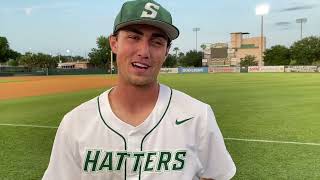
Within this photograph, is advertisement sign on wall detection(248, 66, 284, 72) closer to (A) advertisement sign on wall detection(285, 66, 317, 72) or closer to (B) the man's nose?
(A) advertisement sign on wall detection(285, 66, 317, 72)

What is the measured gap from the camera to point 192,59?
12231 cm

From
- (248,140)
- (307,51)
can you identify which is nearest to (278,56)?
(307,51)

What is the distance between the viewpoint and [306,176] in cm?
605

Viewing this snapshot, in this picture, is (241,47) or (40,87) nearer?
(40,87)

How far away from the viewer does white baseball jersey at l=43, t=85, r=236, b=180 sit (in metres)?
1.92

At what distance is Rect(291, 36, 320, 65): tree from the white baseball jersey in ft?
327

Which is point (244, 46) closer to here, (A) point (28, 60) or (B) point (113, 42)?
(A) point (28, 60)

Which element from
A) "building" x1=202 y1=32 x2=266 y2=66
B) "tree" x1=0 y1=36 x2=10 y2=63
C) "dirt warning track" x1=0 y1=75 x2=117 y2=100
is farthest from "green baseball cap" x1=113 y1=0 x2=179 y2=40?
"building" x1=202 y1=32 x2=266 y2=66

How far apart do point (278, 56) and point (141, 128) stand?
106406mm

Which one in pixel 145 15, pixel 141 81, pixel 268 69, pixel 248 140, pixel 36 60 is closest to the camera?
pixel 145 15

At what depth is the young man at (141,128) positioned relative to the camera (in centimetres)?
192

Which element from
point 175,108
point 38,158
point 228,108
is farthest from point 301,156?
point 228,108

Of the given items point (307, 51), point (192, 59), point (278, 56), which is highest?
point (307, 51)

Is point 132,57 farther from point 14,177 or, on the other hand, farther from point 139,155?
point 14,177
